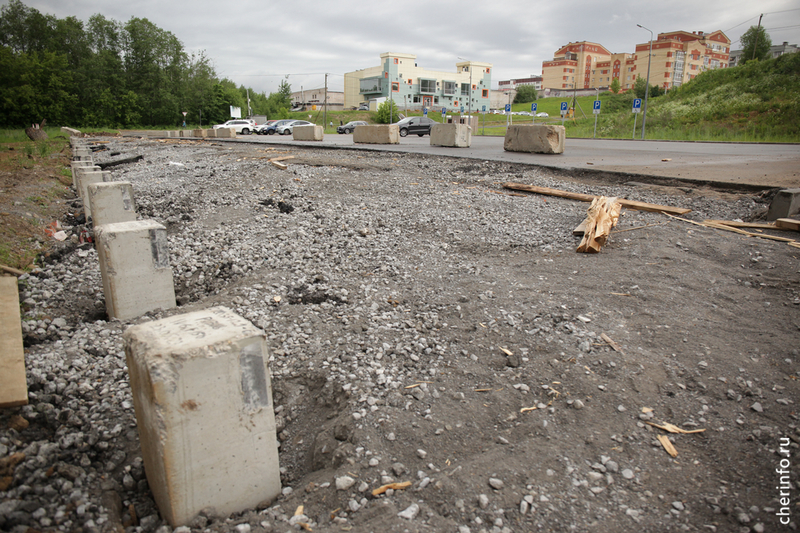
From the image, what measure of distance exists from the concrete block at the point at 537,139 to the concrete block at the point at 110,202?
1166 cm

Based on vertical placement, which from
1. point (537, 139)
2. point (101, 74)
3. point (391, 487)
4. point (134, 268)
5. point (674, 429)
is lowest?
point (391, 487)

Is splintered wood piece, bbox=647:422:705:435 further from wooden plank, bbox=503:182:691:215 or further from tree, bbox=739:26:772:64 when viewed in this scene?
tree, bbox=739:26:772:64

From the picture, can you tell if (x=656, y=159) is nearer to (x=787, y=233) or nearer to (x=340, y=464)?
(x=787, y=233)

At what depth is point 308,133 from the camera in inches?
973

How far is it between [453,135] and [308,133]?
1072 centimetres

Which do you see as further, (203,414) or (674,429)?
(674,429)

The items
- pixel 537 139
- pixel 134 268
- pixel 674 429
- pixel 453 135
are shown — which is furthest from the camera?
pixel 453 135

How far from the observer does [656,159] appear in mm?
12711

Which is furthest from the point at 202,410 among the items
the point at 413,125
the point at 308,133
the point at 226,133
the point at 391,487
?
the point at 226,133

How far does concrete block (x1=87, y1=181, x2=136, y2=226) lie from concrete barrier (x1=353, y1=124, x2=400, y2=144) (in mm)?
14540

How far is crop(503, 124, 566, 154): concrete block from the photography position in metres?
13.8

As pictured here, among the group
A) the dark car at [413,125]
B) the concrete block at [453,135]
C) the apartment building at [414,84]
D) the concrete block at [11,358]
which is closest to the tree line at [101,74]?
the apartment building at [414,84]

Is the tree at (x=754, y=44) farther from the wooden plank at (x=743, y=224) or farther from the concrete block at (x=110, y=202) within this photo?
the concrete block at (x=110, y=202)

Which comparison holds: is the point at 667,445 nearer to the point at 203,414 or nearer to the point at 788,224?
the point at 203,414
